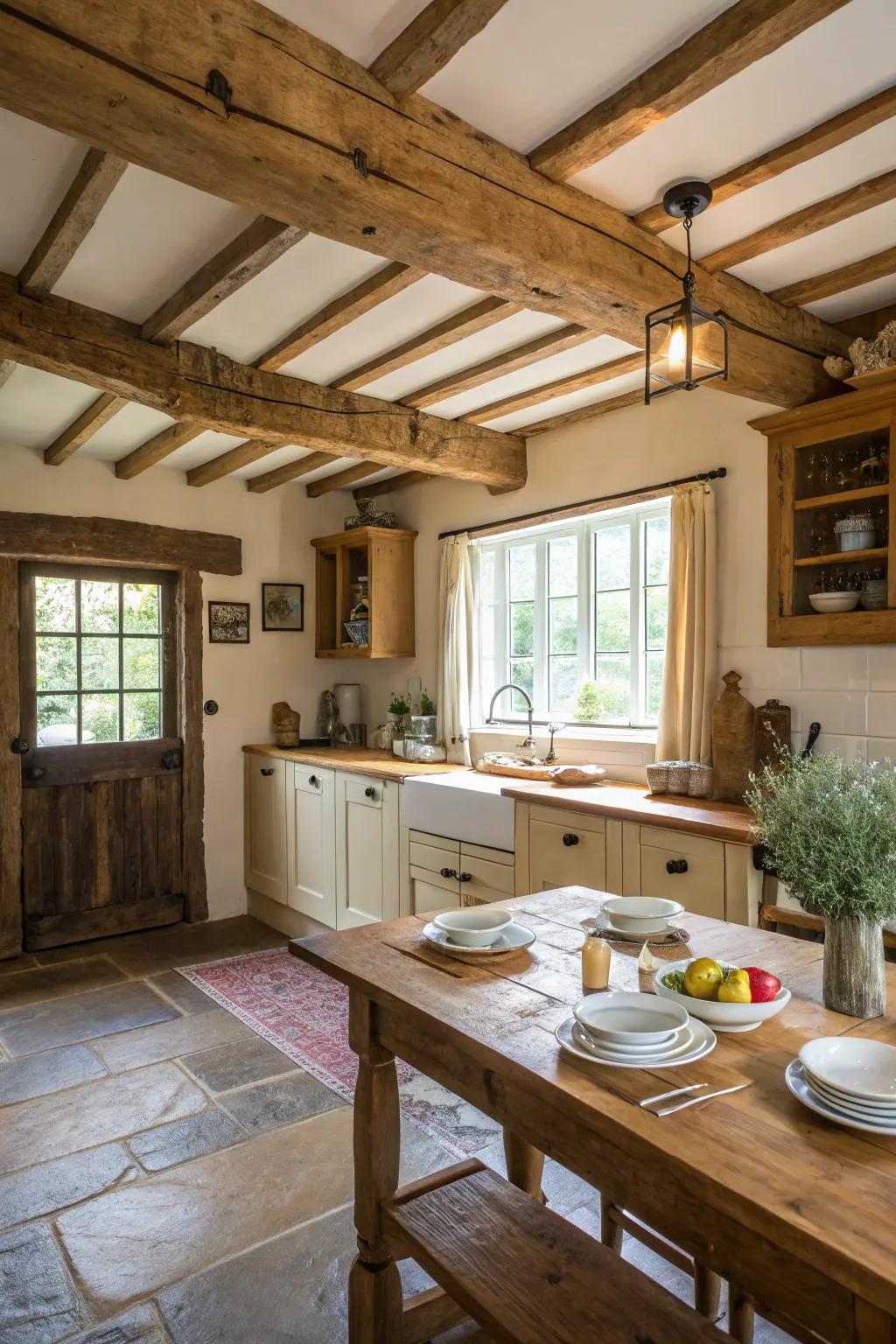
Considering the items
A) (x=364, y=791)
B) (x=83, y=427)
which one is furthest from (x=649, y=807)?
(x=83, y=427)

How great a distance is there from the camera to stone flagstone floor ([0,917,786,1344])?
199cm

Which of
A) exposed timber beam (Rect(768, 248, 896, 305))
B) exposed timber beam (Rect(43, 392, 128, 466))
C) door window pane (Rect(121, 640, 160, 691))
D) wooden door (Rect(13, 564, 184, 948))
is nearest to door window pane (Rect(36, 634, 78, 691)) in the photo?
wooden door (Rect(13, 564, 184, 948))

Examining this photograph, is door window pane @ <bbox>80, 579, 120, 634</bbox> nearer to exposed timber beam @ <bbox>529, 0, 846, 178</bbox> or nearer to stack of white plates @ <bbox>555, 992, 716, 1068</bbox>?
exposed timber beam @ <bbox>529, 0, 846, 178</bbox>

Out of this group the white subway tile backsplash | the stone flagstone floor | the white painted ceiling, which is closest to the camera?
the white painted ceiling

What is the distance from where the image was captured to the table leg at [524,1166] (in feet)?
6.85

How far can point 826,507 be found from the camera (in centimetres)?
291

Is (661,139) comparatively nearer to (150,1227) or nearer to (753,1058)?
(753,1058)

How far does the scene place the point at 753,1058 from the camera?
1.35 metres

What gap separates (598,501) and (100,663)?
2833 millimetres

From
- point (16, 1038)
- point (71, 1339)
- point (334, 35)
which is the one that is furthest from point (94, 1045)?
point (334, 35)

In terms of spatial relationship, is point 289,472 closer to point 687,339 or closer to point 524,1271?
point 687,339

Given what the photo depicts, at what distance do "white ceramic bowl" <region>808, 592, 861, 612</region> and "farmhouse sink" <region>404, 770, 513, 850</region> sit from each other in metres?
1.35

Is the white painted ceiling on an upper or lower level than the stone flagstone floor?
upper

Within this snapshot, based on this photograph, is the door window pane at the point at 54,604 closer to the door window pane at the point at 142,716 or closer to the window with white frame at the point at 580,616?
the door window pane at the point at 142,716
